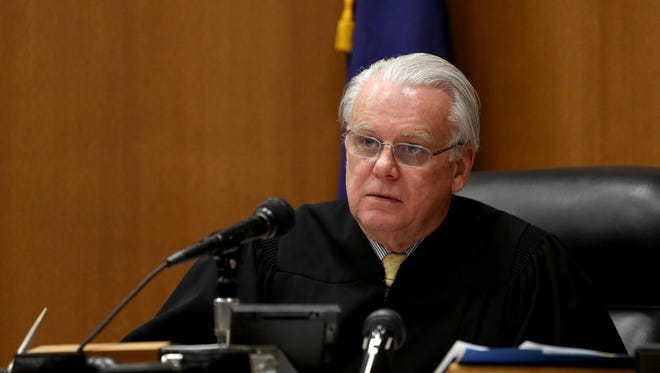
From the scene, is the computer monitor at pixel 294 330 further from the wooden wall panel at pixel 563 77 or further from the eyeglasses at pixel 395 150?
the wooden wall panel at pixel 563 77

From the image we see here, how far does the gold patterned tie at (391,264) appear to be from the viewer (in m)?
2.69

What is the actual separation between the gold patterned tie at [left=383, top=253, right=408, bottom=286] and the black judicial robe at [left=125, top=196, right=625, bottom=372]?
0.03 metres

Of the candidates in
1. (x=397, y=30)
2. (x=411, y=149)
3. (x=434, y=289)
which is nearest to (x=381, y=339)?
(x=434, y=289)

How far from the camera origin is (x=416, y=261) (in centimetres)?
269

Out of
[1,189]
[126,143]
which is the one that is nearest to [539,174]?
[126,143]

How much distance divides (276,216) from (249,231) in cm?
7

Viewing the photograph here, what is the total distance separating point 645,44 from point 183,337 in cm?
214

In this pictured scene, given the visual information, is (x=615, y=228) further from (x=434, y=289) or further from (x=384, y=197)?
(x=384, y=197)

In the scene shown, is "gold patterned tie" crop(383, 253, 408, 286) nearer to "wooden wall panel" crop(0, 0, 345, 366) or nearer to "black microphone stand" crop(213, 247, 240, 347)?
"black microphone stand" crop(213, 247, 240, 347)

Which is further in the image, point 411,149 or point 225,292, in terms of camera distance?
point 411,149

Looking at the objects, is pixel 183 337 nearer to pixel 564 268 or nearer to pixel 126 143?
pixel 564 268

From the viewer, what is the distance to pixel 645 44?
3729 mm

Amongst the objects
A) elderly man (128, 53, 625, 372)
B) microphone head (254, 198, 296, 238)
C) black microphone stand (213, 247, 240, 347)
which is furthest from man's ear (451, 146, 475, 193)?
black microphone stand (213, 247, 240, 347)

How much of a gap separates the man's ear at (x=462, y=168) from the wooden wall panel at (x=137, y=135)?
1.46 metres
